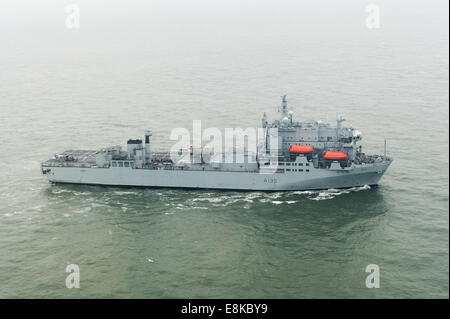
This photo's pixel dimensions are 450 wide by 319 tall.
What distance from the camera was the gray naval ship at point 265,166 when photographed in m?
57.8

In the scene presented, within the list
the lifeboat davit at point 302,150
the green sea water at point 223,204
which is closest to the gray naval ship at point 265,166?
the lifeboat davit at point 302,150

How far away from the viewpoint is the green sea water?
130 feet

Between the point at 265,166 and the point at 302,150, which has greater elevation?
the point at 302,150

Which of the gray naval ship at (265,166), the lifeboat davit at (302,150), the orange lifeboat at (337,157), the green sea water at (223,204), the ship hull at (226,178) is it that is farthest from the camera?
the lifeboat davit at (302,150)

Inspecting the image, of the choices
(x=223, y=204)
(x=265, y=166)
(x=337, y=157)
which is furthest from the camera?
(x=265, y=166)

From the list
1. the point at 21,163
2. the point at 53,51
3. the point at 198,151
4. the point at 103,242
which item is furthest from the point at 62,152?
the point at 53,51

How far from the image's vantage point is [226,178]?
5884 centimetres

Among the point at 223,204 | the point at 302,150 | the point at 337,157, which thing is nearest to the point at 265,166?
the point at 302,150

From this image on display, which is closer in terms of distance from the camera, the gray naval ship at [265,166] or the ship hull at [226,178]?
the ship hull at [226,178]

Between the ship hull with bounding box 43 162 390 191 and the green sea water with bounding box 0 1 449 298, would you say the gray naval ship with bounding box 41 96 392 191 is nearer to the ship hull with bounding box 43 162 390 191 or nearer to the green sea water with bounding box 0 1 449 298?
the ship hull with bounding box 43 162 390 191

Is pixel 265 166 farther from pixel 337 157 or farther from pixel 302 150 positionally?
pixel 337 157

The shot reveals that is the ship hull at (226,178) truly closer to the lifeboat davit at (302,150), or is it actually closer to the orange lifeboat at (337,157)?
the orange lifeboat at (337,157)

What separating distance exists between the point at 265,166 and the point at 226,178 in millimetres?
4970

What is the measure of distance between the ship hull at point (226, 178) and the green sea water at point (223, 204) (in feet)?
3.64
